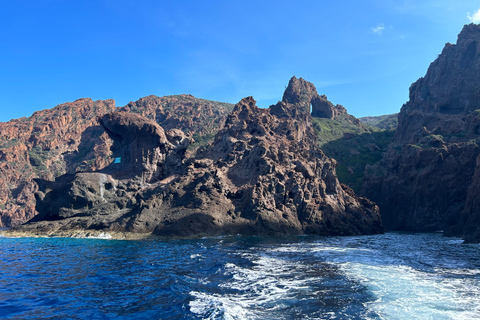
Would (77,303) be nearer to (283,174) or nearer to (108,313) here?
(108,313)

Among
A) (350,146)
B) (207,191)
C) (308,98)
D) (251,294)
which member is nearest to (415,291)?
(251,294)

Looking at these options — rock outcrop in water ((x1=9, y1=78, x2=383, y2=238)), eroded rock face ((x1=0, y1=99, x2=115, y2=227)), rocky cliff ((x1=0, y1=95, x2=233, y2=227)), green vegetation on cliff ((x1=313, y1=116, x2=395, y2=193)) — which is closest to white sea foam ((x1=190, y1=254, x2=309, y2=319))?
rock outcrop in water ((x1=9, y1=78, x2=383, y2=238))

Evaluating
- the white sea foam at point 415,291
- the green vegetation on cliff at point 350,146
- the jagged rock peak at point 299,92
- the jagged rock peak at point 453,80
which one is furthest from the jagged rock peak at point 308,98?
the white sea foam at point 415,291

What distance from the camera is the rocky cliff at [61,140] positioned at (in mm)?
111250

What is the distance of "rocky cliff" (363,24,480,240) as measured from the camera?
6147 centimetres

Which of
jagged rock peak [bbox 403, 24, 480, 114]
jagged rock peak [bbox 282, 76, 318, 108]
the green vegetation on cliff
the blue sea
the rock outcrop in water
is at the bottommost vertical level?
the blue sea

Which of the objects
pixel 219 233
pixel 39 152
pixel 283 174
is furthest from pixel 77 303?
pixel 39 152

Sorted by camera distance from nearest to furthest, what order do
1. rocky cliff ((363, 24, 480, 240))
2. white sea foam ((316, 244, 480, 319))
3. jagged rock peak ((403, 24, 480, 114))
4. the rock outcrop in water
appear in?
white sea foam ((316, 244, 480, 319))
the rock outcrop in water
rocky cliff ((363, 24, 480, 240))
jagged rock peak ((403, 24, 480, 114))

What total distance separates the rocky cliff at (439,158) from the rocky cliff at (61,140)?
77254mm

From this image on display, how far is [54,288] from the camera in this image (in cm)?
1628

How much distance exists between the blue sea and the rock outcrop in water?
19114 mm

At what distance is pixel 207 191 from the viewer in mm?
49625

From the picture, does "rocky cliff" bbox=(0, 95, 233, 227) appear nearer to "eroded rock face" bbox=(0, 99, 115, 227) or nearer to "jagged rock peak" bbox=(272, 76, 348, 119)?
"eroded rock face" bbox=(0, 99, 115, 227)

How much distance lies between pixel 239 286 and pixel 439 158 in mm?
64880
